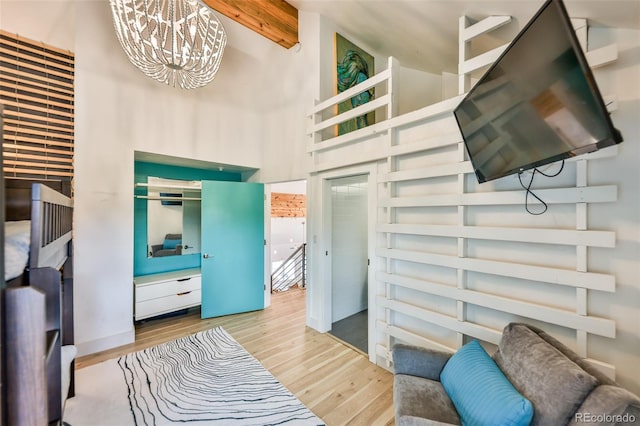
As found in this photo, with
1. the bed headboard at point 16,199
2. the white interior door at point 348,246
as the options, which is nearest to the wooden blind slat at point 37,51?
the bed headboard at point 16,199

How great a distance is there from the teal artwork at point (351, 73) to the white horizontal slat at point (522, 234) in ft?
5.88

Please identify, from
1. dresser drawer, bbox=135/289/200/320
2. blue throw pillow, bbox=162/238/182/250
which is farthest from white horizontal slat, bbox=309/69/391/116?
dresser drawer, bbox=135/289/200/320

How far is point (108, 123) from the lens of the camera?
8.93ft

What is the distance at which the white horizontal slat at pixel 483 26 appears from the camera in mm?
1732

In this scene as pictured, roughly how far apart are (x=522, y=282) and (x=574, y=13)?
161 centimetres

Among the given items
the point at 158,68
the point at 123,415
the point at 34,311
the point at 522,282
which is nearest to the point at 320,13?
the point at 158,68

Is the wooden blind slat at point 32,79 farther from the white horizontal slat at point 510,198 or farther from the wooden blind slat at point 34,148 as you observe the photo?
the white horizontal slat at point 510,198

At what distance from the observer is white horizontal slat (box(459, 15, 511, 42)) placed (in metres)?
1.73

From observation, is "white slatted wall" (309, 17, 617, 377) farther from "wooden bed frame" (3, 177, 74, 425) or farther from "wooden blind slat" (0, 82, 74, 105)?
"wooden blind slat" (0, 82, 74, 105)

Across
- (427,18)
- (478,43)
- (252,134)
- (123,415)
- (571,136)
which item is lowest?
(123,415)

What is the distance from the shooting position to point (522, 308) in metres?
1.65

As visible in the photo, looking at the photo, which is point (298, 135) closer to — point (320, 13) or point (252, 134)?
point (252, 134)

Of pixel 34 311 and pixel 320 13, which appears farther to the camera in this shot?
pixel 320 13

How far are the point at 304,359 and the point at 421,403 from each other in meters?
1.45
